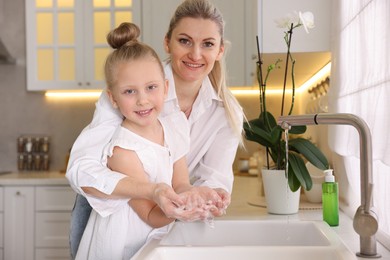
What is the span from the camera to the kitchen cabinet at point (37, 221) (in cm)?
336

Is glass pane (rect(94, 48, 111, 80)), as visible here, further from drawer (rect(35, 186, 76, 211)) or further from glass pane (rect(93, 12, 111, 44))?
drawer (rect(35, 186, 76, 211))

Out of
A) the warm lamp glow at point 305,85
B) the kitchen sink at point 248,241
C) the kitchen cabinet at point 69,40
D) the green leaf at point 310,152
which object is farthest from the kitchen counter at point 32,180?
the kitchen sink at point 248,241

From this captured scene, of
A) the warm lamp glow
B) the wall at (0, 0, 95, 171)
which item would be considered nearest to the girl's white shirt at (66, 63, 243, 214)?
the warm lamp glow

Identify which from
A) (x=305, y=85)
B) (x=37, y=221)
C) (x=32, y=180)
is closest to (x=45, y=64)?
(x=32, y=180)

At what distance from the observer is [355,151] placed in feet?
5.48

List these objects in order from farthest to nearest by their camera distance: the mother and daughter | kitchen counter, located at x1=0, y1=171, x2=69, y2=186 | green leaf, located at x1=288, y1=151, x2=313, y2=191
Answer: kitchen counter, located at x1=0, y1=171, x2=69, y2=186 → green leaf, located at x1=288, y1=151, x2=313, y2=191 → the mother and daughter

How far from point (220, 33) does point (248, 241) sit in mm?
601

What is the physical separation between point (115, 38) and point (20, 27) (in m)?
2.90

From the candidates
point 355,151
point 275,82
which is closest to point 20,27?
point 275,82

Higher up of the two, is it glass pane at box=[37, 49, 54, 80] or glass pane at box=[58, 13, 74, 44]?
glass pane at box=[58, 13, 74, 44]

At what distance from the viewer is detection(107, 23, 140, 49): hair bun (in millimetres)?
1358

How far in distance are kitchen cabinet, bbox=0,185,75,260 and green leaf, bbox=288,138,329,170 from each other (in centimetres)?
182

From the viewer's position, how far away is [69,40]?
3707 millimetres

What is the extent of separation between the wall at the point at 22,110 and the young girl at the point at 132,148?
2742 millimetres
